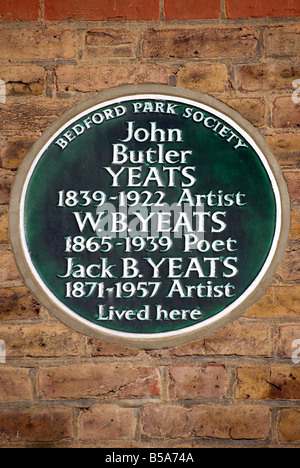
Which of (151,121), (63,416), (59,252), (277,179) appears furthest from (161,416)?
(151,121)

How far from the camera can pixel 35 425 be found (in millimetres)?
1838

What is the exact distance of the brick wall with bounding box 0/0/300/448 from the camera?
183 centimetres

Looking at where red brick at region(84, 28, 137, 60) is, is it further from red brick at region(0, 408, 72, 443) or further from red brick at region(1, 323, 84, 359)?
red brick at region(0, 408, 72, 443)

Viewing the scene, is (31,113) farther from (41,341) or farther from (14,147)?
(41,341)

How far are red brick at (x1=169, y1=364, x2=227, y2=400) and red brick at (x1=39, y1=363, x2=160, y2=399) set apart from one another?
0.25 ft

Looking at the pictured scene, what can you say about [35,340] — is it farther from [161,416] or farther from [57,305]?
[161,416]

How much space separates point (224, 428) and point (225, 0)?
5.30ft

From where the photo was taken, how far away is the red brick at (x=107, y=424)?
1827 millimetres

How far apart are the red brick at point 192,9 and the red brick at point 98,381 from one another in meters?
1.34

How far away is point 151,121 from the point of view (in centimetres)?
186

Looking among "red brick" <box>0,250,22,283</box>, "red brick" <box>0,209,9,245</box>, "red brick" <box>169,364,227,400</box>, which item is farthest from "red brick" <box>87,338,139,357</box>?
"red brick" <box>0,209,9,245</box>

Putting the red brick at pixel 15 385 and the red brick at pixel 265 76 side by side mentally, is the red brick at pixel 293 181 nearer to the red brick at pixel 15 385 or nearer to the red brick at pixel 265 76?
the red brick at pixel 265 76

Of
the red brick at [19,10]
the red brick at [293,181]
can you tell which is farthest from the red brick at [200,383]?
the red brick at [19,10]

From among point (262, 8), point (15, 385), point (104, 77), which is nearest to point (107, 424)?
point (15, 385)
